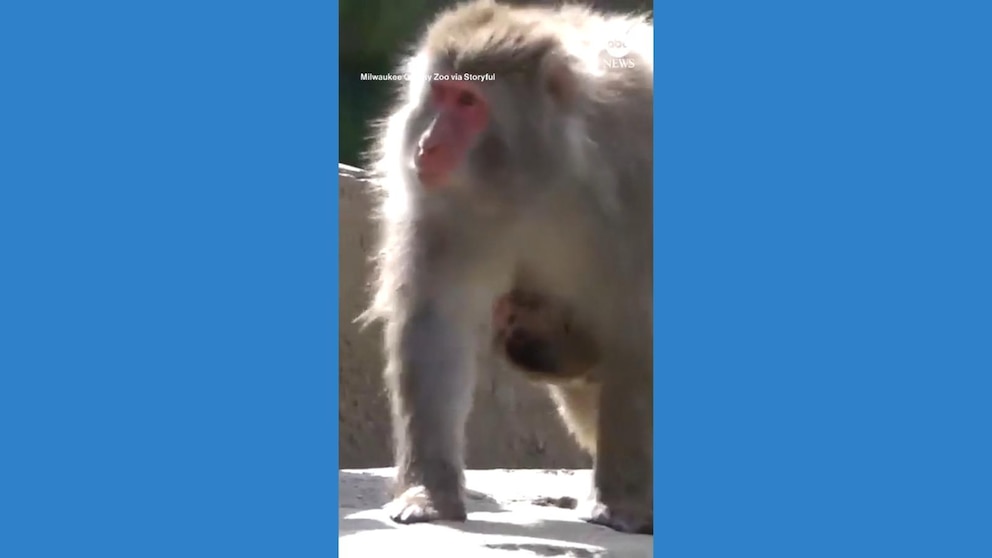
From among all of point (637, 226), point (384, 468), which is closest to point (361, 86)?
point (637, 226)

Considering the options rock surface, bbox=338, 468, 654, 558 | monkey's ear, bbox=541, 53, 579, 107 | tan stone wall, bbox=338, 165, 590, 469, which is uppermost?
monkey's ear, bbox=541, 53, 579, 107

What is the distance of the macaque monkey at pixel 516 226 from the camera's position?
3998 millimetres

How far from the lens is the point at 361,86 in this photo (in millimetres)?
4004

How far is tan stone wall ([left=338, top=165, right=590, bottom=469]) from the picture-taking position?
4.06 metres

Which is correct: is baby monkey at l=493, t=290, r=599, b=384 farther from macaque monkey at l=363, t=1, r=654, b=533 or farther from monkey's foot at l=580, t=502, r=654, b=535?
monkey's foot at l=580, t=502, r=654, b=535

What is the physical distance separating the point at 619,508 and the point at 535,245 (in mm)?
886

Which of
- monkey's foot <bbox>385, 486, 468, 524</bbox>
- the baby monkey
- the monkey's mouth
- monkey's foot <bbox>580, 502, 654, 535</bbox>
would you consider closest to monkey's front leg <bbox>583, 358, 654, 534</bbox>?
monkey's foot <bbox>580, 502, 654, 535</bbox>

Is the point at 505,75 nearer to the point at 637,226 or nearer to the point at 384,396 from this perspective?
the point at 637,226

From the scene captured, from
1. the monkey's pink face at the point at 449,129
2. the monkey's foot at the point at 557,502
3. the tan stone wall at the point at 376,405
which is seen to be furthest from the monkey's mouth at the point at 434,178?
the monkey's foot at the point at 557,502

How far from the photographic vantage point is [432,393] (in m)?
4.09

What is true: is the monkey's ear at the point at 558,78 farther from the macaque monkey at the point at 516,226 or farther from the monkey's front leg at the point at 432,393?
the monkey's front leg at the point at 432,393

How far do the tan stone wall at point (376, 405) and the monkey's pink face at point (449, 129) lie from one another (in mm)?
244

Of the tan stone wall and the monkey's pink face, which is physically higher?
the monkey's pink face

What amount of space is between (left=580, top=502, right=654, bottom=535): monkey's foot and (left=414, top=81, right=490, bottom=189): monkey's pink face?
118 centimetres
